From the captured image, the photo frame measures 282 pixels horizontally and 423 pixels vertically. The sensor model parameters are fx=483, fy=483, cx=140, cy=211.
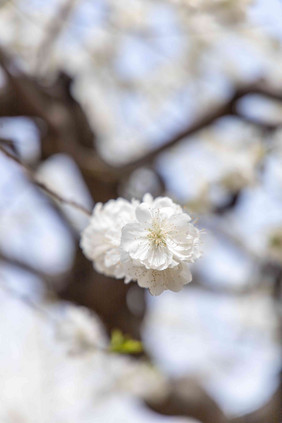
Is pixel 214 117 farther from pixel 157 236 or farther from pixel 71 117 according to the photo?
pixel 157 236

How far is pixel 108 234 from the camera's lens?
28.6 inches

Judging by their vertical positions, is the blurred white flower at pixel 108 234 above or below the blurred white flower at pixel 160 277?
above

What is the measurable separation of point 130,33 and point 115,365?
1922 millimetres

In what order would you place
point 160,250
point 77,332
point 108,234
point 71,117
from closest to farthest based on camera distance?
point 160,250 < point 108,234 < point 77,332 < point 71,117

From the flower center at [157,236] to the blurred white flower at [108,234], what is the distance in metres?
0.08

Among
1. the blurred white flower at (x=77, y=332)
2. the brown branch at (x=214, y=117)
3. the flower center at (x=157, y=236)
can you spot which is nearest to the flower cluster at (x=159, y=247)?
the flower center at (x=157, y=236)

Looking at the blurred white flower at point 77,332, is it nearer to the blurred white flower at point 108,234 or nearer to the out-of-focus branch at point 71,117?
the out-of-focus branch at point 71,117

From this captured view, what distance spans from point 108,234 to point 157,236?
0.13 metres

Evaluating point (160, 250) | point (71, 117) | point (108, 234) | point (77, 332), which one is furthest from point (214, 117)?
point (160, 250)

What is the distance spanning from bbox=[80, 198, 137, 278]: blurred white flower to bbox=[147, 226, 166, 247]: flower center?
0.08 metres

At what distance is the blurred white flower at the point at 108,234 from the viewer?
711 millimetres

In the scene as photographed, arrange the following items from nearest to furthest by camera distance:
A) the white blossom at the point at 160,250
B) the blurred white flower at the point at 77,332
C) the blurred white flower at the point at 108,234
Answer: the white blossom at the point at 160,250, the blurred white flower at the point at 108,234, the blurred white flower at the point at 77,332

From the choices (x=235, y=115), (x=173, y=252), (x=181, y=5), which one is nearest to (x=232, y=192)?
(x=235, y=115)

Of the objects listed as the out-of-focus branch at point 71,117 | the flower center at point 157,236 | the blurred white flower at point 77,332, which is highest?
the out-of-focus branch at point 71,117
